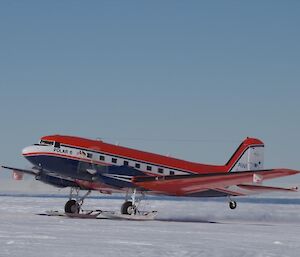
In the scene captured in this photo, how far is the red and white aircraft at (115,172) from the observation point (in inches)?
1457

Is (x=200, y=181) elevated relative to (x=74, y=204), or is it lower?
elevated

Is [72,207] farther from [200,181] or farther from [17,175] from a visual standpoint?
[200,181]

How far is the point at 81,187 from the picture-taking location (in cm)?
3972

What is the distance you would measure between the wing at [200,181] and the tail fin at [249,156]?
419cm

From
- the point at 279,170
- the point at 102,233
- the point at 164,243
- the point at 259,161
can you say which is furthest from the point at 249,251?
the point at 259,161

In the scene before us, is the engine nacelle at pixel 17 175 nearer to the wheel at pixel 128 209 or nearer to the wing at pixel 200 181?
the wheel at pixel 128 209

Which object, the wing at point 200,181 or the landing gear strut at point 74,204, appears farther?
the landing gear strut at point 74,204

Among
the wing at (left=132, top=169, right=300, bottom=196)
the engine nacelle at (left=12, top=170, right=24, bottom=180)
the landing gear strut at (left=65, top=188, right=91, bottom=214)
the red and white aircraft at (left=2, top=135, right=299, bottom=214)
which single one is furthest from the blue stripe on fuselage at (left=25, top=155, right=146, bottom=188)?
the engine nacelle at (left=12, top=170, right=24, bottom=180)

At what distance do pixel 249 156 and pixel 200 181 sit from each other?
7.88 m

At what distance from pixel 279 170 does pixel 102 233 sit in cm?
1440

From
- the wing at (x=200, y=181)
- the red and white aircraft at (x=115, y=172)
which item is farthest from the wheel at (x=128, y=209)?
the wing at (x=200, y=181)

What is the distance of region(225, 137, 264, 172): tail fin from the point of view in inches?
1751

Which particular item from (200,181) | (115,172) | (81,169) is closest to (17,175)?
(81,169)

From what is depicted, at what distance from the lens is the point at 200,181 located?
124 feet
